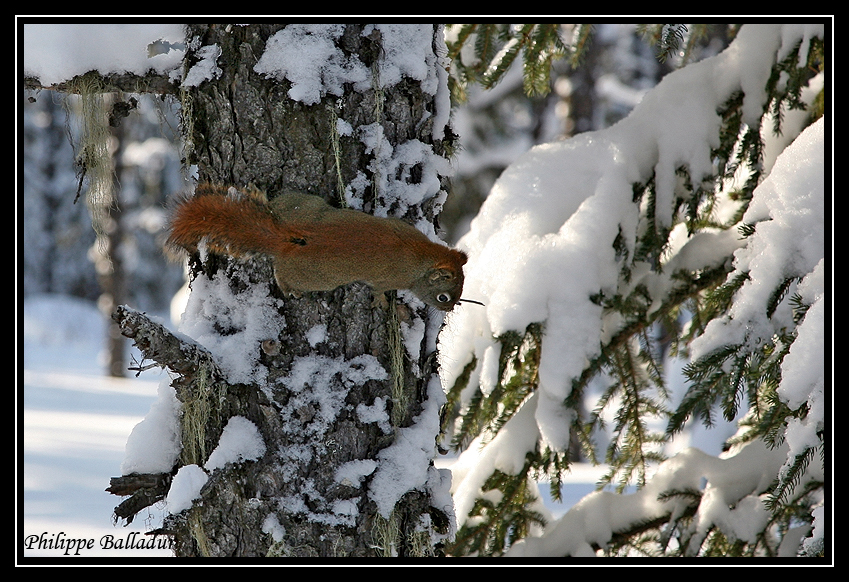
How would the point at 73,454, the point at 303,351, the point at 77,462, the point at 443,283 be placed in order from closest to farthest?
the point at 303,351, the point at 443,283, the point at 77,462, the point at 73,454

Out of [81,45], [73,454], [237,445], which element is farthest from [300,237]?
[73,454]

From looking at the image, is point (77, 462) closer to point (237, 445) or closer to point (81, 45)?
point (237, 445)

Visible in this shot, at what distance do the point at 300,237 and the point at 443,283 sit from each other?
416 mm

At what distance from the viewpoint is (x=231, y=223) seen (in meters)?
1.57

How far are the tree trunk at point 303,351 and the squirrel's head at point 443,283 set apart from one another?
0.32 feet

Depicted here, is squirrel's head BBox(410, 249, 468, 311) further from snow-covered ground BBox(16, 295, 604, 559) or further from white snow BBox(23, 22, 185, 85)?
white snow BBox(23, 22, 185, 85)

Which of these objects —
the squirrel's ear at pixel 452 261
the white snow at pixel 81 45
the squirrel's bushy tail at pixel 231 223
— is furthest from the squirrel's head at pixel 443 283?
the white snow at pixel 81 45

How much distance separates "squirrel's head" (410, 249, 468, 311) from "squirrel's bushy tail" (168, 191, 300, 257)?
1.16 ft

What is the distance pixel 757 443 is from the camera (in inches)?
103

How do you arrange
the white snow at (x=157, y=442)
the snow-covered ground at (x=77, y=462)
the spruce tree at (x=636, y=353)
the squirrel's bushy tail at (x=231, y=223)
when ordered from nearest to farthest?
the squirrel's bushy tail at (x=231, y=223) → the white snow at (x=157, y=442) → the snow-covered ground at (x=77, y=462) → the spruce tree at (x=636, y=353)

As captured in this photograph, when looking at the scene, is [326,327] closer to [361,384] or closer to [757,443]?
[361,384]

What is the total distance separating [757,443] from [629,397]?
1.80 ft

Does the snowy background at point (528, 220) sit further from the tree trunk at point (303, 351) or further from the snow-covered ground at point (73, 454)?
the tree trunk at point (303, 351)

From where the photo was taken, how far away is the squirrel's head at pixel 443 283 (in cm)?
173
